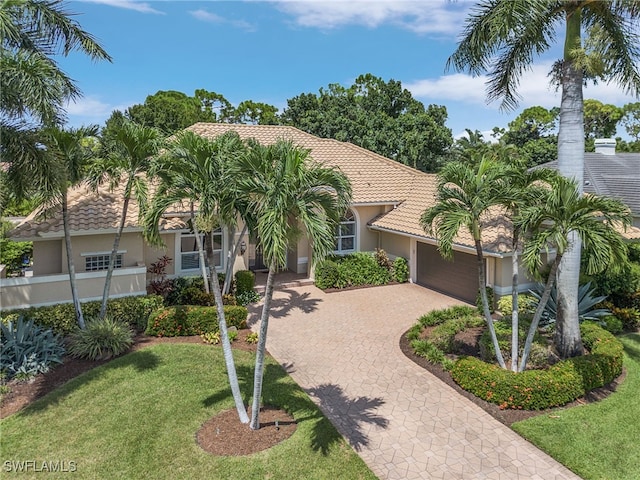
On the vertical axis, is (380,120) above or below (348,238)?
above

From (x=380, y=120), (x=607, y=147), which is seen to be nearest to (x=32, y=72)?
(x=380, y=120)

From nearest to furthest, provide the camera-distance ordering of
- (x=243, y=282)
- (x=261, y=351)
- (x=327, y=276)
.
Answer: (x=261, y=351), (x=243, y=282), (x=327, y=276)

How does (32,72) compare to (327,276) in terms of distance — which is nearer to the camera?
(32,72)

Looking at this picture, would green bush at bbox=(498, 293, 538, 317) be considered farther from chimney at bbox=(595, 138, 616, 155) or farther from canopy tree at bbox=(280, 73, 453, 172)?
canopy tree at bbox=(280, 73, 453, 172)

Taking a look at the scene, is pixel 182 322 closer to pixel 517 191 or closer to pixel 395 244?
pixel 517 191

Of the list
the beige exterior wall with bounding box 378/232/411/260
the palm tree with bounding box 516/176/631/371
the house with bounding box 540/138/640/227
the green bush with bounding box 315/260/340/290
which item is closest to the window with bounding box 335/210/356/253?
the beige exterior wall with bounding box 378/232/411/260


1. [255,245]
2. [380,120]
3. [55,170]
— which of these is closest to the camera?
[55,170]

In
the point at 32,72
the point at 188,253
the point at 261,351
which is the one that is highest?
the point at 32,72
